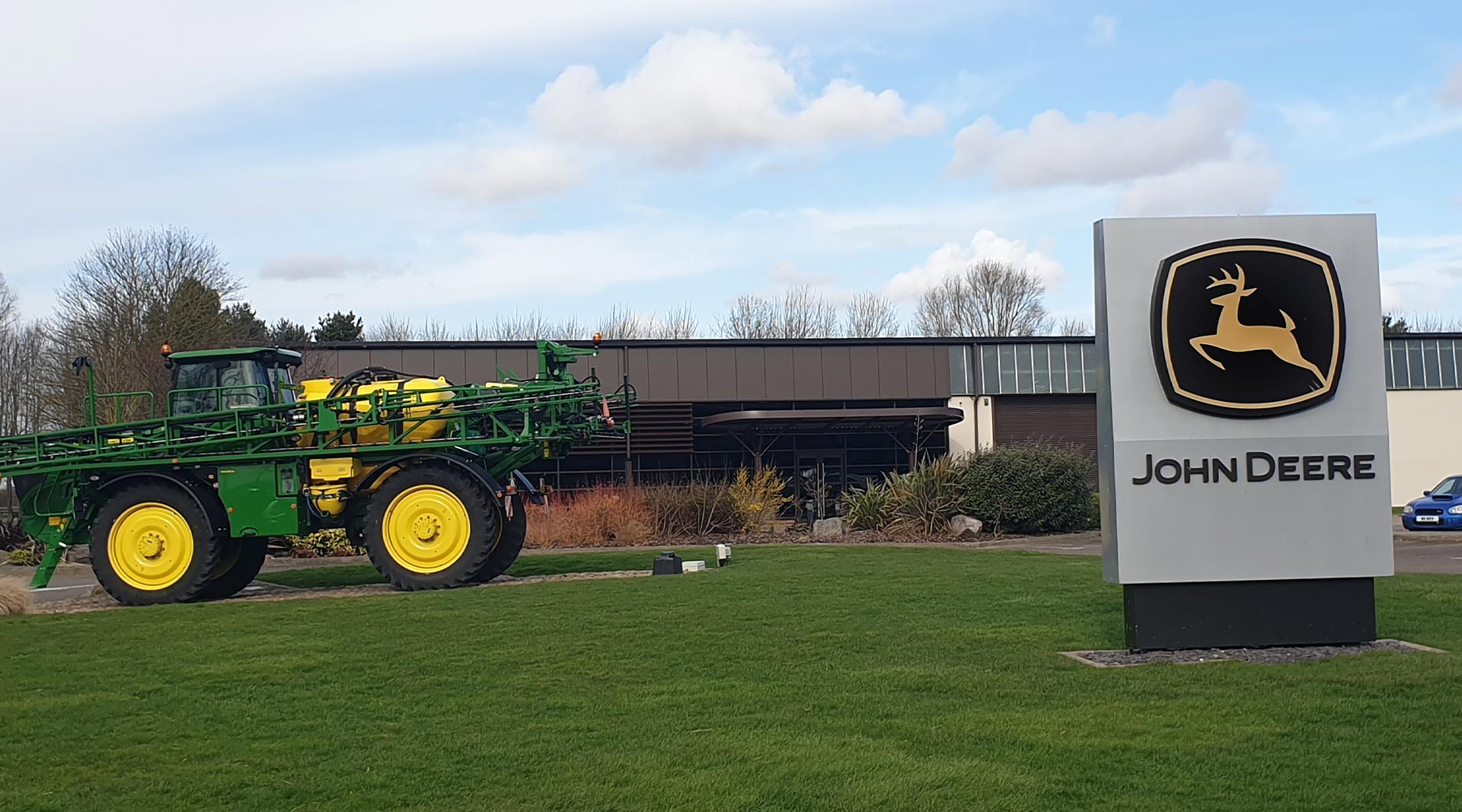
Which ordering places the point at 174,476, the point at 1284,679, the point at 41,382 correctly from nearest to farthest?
the point at 1284,679, the point at 174,476, the point at 41,382

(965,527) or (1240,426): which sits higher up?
(1240,426)

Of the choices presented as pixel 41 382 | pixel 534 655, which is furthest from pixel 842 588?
pixel 41 382

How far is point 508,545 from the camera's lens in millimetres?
17500

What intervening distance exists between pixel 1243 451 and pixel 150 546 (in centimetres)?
1271

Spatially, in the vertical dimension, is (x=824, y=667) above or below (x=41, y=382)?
below

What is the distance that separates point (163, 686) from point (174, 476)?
7926 mm

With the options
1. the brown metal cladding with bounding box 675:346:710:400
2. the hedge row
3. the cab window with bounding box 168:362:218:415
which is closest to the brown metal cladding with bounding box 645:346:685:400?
the brown metal cladding with bounding box 675:346:710:400

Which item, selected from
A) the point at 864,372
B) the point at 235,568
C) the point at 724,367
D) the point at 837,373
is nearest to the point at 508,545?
the point at 235,568

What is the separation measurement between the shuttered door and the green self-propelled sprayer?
80.7ft

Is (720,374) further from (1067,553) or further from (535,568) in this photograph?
(535,568)

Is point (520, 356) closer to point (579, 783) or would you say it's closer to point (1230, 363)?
point (1230, 363)

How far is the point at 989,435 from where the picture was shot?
1585 inches

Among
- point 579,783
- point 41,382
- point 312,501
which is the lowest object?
point 579,783

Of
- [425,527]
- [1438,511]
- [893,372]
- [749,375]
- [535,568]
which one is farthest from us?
[893,372]
